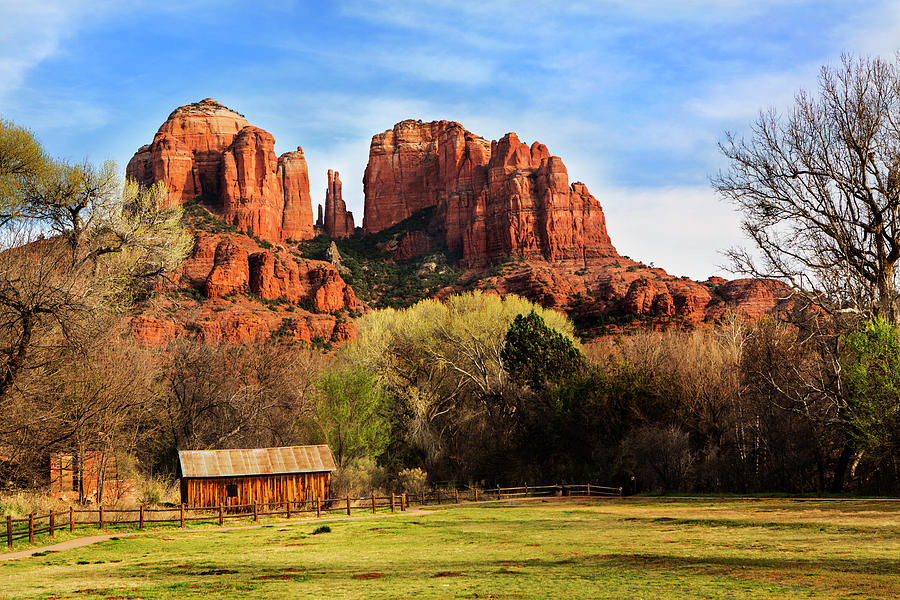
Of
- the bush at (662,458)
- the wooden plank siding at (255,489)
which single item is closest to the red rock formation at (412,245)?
the bush at (662,458)

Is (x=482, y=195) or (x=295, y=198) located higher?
(x=295, y=198)

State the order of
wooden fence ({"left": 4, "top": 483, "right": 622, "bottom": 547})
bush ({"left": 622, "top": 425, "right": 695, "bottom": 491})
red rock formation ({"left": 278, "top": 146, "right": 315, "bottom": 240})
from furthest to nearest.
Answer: red rock formation ({"left": 278, "top": 146, "right": 315, "bottom": 240}) < bush ({"left": 622, "top": 425, "right": 695, "bottom": 491}) < wooden fence ({"left": 4, "top": 483, "right": 622, "bottom": 547})

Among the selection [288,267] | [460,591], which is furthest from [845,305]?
[288,267]

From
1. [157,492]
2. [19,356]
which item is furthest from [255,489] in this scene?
[19,356]

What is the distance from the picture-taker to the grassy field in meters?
11.9

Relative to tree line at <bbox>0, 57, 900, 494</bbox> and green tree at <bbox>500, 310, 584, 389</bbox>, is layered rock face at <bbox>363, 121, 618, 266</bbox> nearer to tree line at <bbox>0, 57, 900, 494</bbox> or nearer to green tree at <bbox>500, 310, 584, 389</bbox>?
tree line at <bbox>0, 57, 900, 494</bbox>

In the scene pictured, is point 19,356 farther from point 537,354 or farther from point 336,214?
point 336,214

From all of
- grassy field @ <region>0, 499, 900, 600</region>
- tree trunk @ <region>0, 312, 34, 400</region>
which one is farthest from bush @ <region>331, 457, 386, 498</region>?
tree trunk @ <region>0, 312, 34, 400</region>

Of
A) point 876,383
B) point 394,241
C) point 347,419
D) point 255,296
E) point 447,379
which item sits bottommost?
point 347,419

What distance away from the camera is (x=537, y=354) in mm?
49719

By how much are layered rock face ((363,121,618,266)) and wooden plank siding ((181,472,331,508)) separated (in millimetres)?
92866

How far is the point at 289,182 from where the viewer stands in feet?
500

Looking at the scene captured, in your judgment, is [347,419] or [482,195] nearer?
[347,419]

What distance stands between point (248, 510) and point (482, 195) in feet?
358
